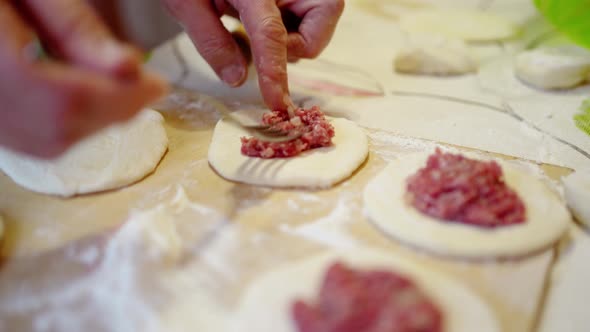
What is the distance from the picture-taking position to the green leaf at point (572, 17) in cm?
186

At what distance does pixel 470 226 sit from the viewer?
3.95ft

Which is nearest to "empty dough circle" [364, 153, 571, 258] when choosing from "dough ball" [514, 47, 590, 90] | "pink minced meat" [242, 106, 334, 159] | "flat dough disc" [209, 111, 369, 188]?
"flat dough disc" [209, 111, 369, 188]

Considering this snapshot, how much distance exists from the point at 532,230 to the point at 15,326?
46.8 inches

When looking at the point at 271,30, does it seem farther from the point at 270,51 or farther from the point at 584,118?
the point at 584,118

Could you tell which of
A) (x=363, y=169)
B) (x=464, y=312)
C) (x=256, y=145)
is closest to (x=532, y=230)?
(x=464, y=312)

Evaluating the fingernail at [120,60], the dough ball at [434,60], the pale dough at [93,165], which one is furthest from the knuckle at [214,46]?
the dough ball at [434,60]

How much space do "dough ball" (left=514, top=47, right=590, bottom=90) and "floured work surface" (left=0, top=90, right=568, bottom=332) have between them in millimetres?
634

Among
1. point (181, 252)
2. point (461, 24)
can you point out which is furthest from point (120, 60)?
point (461, 24)

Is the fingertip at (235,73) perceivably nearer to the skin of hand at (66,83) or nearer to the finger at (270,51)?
the finger at (270,51)

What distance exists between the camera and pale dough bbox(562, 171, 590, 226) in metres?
1.26

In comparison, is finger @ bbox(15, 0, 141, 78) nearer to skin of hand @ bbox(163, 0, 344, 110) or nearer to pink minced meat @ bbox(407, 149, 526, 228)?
skin of hand @ bbox(163, 0, 344, 110)

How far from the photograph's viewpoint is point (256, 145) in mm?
1483

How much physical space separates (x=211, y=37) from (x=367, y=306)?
43.1 inches

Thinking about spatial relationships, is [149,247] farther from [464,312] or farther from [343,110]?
[343,110]
